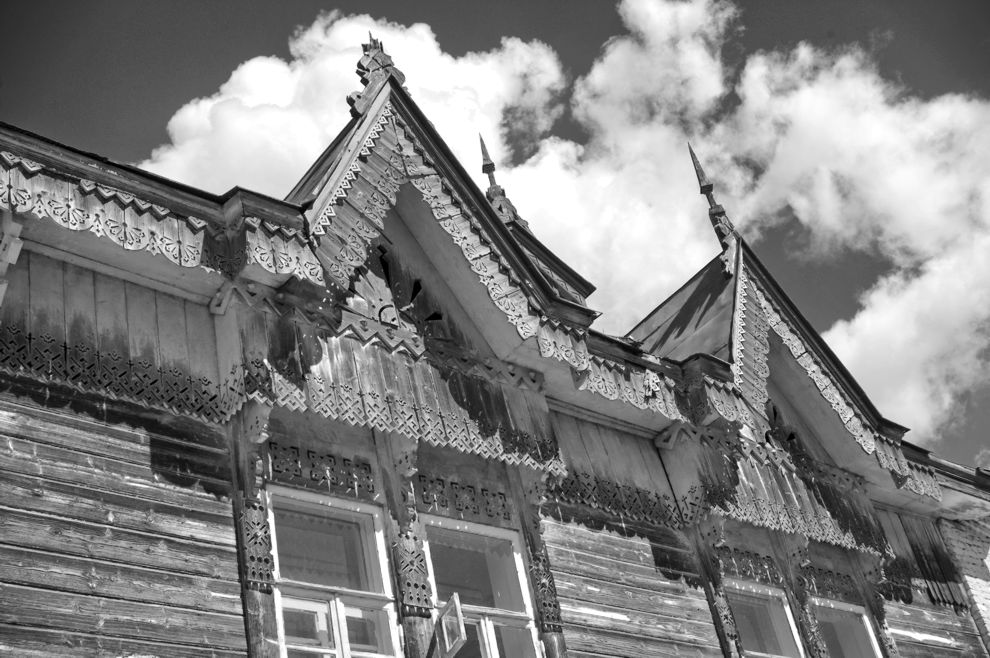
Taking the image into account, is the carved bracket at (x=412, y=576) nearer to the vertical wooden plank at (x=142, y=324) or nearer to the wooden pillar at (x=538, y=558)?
the wooden pillar at (x=538, y=558)

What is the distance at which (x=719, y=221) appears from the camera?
1510 cm

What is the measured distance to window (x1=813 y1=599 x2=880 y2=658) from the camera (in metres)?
13.8

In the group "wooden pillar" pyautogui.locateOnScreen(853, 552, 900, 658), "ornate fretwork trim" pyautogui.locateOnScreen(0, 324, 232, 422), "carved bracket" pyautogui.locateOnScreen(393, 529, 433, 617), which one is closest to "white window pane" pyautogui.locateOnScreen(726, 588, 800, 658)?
"wooden pillar" pyautogui.locateOnScreen(853, 552, 900, 658)

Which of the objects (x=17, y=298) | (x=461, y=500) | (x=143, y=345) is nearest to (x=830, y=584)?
(x=461, y=500)

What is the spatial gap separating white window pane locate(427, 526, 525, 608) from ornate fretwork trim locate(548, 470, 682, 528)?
92cm

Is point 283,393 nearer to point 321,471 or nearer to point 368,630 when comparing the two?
point 321,471

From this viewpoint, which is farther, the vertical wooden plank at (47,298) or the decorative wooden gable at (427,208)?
the decorative wooden gable at (427,208)

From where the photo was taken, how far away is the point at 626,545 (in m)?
11.9

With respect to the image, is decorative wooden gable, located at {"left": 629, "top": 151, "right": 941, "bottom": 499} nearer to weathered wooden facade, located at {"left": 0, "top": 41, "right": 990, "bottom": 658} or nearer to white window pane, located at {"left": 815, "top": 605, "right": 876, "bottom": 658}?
weathered wooden facade, located at {"left": 0, "top": 41, "right": 990, "bottom": 658}

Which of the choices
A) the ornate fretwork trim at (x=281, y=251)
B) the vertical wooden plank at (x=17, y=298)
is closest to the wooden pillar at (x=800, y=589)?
the ornate fretwork trim at (x=281, y=251)

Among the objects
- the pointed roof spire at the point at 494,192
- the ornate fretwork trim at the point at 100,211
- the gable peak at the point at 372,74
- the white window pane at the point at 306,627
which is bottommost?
the white window pane at the point at 306,627

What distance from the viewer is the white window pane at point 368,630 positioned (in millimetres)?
9422

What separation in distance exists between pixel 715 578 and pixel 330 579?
4.38m

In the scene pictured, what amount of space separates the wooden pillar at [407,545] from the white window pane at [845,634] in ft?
18.8
